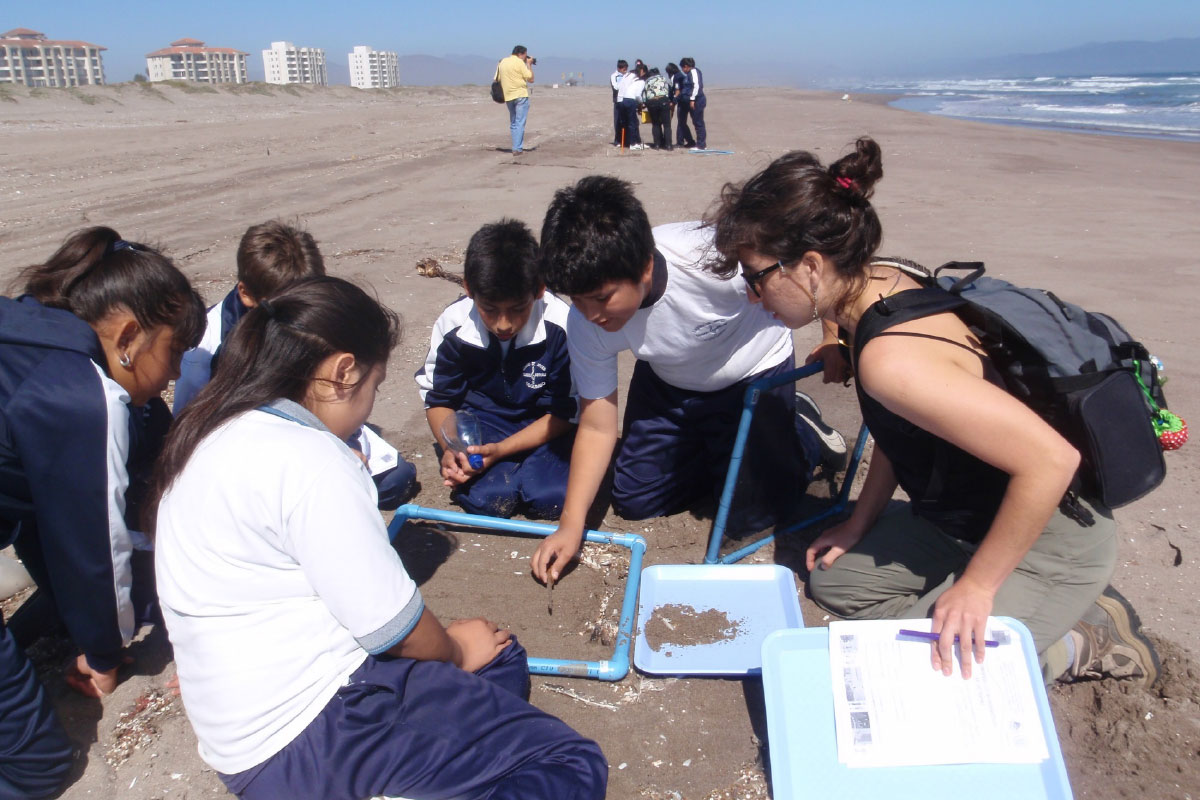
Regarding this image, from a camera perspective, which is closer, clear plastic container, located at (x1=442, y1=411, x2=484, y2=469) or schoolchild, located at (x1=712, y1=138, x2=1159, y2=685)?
schoolchild, located at (x1=712, y1=138, x2=1159, y2=685)

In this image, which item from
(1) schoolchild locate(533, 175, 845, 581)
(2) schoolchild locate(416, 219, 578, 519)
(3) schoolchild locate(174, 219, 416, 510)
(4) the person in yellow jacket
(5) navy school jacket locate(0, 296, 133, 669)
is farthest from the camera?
(4) the person in yellow jacket

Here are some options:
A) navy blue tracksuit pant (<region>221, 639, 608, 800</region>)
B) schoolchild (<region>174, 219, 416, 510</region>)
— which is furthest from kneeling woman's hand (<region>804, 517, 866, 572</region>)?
schoolchild (<region>174, 219, 416, 510</region>)

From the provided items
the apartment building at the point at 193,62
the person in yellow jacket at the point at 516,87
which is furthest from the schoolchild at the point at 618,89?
the apartment building at the point at 193,62

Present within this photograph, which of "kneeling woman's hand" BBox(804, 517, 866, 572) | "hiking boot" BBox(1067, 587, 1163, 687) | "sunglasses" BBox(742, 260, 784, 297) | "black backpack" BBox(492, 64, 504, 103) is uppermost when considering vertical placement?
"black backpack" BBox(492, 64, 504, 103)

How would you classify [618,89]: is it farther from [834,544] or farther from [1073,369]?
[1073,369]

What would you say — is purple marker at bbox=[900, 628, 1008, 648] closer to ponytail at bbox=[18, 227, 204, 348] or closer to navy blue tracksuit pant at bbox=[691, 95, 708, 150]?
Result: ponytail at bbox=[18, 227, 204, 348]

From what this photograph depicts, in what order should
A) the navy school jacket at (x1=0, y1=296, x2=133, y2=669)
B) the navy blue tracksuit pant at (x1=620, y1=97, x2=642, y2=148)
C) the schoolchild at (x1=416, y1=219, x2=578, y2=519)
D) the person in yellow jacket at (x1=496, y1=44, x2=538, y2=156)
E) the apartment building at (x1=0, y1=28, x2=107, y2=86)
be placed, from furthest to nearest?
the apartment building at (x1=0, y1=28, x2=107, y2=86) → the navy blue tracksuit pant at (x1=620, y1=97, x2=642, y2=148) → the person in yellow jacket at (x1=496, y1=44, x2=538, y2=156) → the schoolchild at (x1=416, y1=219, x2=578, y2=519) → the navy school jacket at (x1=0, y1=296, x2=133, y2=669)

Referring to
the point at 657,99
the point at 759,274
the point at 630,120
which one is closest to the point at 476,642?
the point at 759,274

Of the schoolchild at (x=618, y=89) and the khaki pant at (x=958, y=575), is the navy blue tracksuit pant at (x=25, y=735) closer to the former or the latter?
the khaki pant at (x=958, y=575)

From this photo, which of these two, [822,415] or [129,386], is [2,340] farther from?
[822,415]

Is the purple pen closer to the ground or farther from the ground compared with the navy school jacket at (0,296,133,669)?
closer to the ground

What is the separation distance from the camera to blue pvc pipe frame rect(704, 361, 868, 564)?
96.3 inches

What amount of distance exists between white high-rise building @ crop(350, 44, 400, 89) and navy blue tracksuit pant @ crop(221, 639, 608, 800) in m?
122

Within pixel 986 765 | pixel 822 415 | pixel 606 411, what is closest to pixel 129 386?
pixel 606 411
